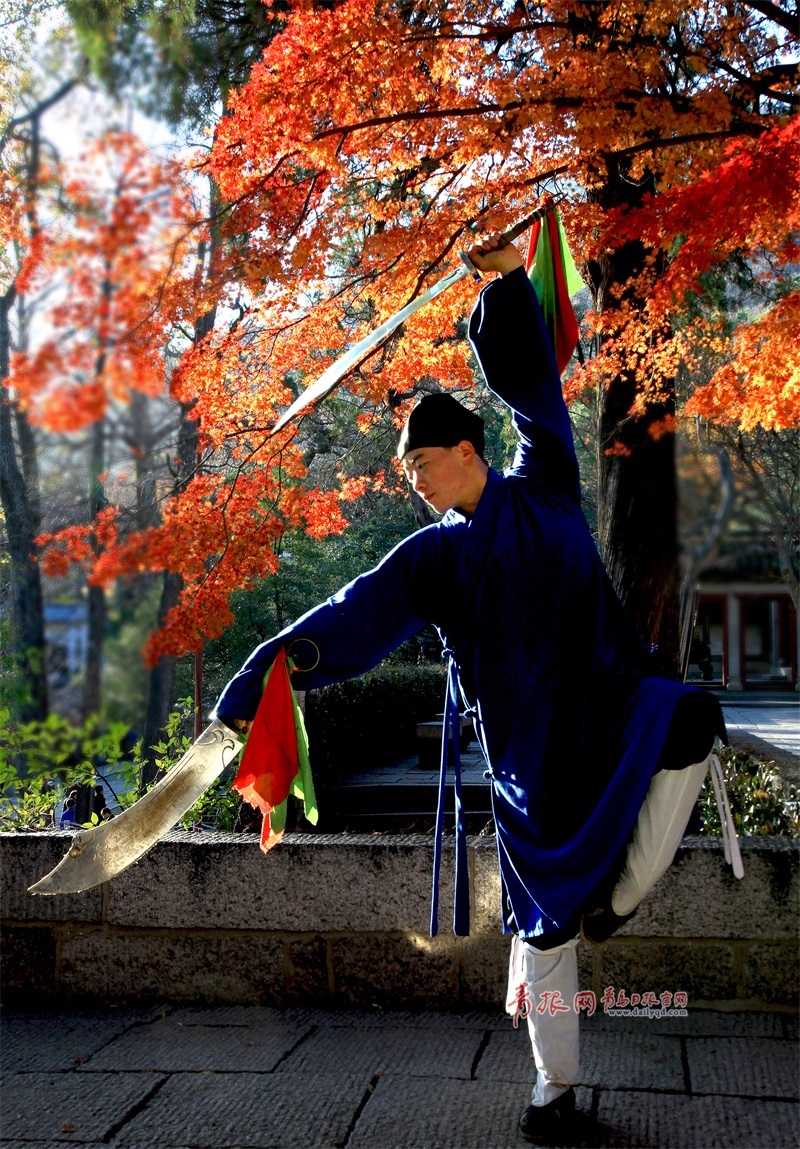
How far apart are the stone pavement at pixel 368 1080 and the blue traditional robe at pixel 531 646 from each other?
0.59m

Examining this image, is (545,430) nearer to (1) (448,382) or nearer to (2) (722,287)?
(1) (448,382)

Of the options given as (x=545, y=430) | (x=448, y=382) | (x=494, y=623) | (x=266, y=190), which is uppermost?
(x=266, y=190)

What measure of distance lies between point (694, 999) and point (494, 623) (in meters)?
1.68

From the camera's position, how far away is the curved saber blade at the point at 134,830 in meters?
2.40

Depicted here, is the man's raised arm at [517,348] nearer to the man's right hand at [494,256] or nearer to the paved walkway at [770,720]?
the man's right hand at [494,256]

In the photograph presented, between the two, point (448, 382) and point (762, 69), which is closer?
point (762, 69)

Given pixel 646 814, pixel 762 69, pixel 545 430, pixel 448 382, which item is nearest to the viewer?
pixel 646 814

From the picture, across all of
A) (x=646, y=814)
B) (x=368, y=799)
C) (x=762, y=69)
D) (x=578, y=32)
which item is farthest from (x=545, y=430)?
(x=368, y=799)

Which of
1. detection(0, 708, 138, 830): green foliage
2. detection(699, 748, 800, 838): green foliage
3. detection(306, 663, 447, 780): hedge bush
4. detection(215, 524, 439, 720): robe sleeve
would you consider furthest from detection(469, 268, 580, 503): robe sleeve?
detection(306, 663, 447, 780): hedge bush

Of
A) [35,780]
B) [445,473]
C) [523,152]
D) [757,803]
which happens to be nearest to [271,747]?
[445,473]

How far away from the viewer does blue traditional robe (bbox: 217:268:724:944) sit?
93.0 inches

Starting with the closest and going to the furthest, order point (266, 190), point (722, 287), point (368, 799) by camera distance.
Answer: point (266, 190) < point (368, 799) < point (722, 287)

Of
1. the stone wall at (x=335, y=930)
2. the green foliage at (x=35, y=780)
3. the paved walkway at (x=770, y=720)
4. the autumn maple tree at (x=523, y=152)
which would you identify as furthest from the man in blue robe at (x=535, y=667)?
the paved walkway at (x=770, y=720)

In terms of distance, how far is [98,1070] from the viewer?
2.97 m
